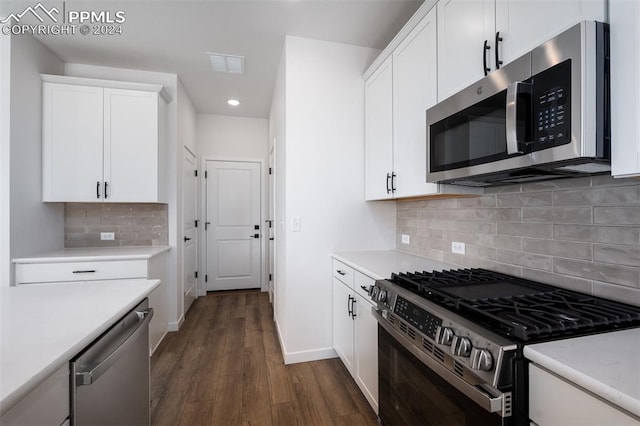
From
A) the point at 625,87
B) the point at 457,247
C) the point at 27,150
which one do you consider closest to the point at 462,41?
the point at 625,87

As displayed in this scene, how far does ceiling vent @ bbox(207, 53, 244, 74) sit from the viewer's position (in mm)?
2875

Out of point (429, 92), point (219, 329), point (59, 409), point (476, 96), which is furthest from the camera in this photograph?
point (219, 329)

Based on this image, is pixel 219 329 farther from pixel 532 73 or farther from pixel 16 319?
pixel 532 73

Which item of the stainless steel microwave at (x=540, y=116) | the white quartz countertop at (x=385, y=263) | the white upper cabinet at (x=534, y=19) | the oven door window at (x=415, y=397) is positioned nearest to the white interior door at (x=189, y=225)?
the white quartz countertop at (x=385, y=263)

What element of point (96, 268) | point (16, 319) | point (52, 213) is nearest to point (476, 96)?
point (16, 319)

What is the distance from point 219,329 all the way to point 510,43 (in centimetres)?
336

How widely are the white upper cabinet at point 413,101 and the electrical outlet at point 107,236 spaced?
2.92 meters

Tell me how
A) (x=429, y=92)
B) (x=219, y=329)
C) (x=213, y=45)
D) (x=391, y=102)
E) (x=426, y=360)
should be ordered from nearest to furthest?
(x=426, y=360) < (x=429, y=92) < (x=391, y=102) < (x=213, y=45) < (x=219, y=329)

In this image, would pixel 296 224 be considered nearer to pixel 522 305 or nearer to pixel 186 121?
pixel 522 305

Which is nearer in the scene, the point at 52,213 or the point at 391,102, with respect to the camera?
the point at 391,102

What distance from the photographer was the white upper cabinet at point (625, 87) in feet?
2.64

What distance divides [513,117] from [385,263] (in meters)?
1.24

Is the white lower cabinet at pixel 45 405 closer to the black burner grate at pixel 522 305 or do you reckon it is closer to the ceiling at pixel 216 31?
the black burner grate at pixel 522 305

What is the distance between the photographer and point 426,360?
3.60 ft
